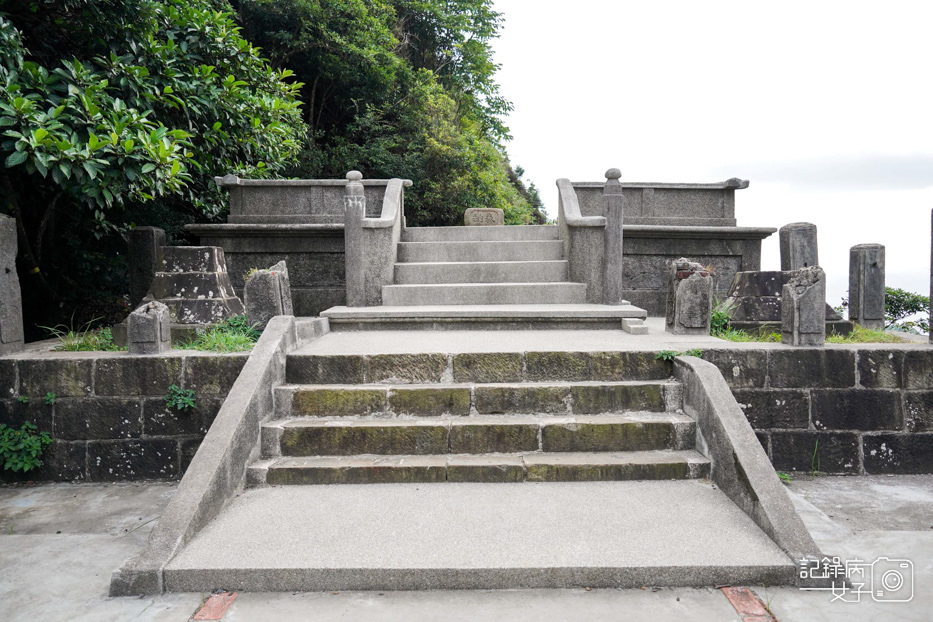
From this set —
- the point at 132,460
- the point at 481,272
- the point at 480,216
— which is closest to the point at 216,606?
the point at 132,460

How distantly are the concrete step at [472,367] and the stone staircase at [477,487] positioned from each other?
0.03 ft

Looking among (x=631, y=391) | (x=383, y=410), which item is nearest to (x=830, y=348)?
(x=631, y=391)

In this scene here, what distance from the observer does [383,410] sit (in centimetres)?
395

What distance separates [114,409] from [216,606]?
8.24 feet

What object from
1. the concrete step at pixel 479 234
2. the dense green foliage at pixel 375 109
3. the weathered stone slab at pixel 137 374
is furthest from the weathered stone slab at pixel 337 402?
the dense green foliage at pixel 375 109

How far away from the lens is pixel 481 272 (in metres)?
7.49

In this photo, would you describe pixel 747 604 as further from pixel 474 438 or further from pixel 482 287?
pixel 482 287

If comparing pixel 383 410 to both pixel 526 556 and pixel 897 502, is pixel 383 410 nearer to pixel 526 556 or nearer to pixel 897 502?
pixel 526 556

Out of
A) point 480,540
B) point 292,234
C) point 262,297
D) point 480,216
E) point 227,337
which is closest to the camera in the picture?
point 480,540

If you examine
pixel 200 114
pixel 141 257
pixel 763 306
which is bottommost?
pixel 763 306

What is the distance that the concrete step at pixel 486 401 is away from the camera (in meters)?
3.94

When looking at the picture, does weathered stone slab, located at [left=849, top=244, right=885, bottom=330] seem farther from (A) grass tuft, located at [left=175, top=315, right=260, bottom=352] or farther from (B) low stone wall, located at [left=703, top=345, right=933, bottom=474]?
(A) grass tuft, located at [left=175, top=315, right=260, bottom=352]

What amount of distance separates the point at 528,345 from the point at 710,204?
229 inches

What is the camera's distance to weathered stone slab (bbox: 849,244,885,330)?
7336mm
